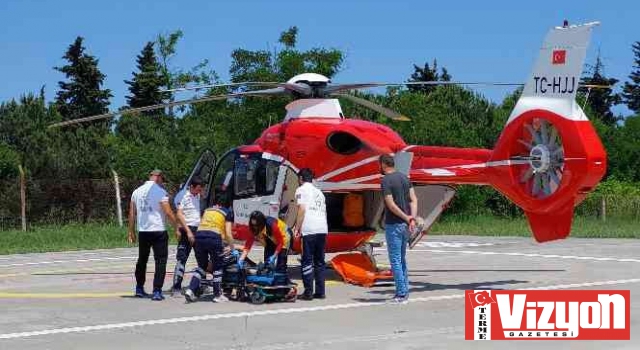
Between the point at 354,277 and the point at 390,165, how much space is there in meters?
2.96

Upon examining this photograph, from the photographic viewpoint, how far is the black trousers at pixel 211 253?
43.9 feet

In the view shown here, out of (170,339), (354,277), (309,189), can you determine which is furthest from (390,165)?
(170,339)

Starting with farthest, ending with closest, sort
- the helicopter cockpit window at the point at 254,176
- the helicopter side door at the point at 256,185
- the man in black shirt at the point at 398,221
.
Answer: the helicopter cockpit window at the point at 254,176 → the helicopter side door at the point at 256,185 → the man in black shirt at the point at 398,221

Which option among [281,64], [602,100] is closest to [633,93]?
[602,100]

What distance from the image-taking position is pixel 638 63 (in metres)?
85.4

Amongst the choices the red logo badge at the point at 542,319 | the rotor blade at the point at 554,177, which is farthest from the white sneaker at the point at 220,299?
the rotor blade at the point at 554,177

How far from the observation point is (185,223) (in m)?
14.3

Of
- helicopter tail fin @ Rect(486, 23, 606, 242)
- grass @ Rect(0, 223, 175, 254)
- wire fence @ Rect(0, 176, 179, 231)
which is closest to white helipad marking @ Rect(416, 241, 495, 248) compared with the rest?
grass @ Rect(0, 223, 175, 254)

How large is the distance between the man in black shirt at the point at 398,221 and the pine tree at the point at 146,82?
53.0 meters

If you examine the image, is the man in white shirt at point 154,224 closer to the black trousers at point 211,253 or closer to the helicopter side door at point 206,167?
the black trousers at point 211,253

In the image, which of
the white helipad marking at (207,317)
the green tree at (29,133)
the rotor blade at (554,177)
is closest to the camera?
the white helipad marking at (207,317)

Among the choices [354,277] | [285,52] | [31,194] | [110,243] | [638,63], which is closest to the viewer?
[354,277]

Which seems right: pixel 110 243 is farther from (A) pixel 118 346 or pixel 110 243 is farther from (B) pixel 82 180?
(A) pixel 118 346

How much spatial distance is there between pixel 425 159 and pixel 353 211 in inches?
79.7
